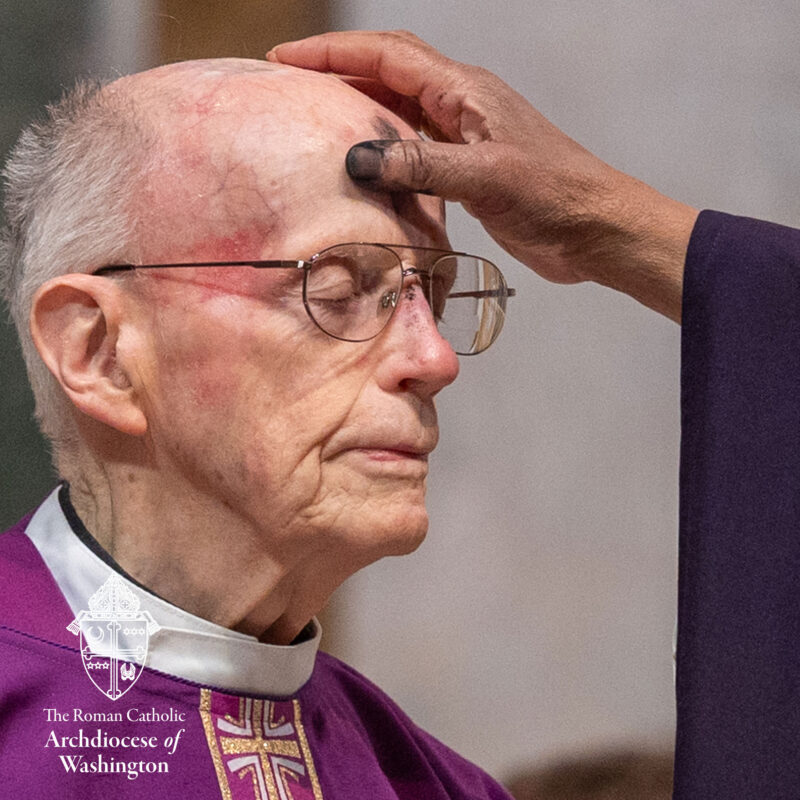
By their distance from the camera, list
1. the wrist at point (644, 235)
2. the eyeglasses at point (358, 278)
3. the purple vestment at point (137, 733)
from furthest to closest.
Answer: the wrist at point (644, 235)
the eyeglasses at point (358, 278)
the purple vestment at point (137, 733)

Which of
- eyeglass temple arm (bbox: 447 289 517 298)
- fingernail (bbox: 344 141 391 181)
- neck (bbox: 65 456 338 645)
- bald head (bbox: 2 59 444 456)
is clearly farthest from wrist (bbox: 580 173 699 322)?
neck (bbox: 65 456 338 645)

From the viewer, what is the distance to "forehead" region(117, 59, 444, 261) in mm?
1906

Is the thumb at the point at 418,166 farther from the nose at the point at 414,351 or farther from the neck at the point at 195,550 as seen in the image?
the neck at the point at 195,550

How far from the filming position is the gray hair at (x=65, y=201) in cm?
195

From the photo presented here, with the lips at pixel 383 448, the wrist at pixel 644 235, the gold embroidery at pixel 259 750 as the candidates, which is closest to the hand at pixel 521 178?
the wrist at pixel 644 235

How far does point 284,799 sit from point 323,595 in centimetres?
30

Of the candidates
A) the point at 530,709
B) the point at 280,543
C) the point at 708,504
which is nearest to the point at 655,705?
the point at 530,709

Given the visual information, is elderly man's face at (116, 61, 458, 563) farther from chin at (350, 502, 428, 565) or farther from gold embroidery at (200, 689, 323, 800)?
gold embroidery at (200, 689, 323, 800)

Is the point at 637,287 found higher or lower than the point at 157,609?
higher

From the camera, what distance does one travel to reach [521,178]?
197 centimetres

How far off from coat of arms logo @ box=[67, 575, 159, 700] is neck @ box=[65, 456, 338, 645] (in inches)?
2.4

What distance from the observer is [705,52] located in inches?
117

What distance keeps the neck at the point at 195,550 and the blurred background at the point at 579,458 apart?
0.96 metres

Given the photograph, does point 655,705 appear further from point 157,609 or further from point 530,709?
point 157,609
